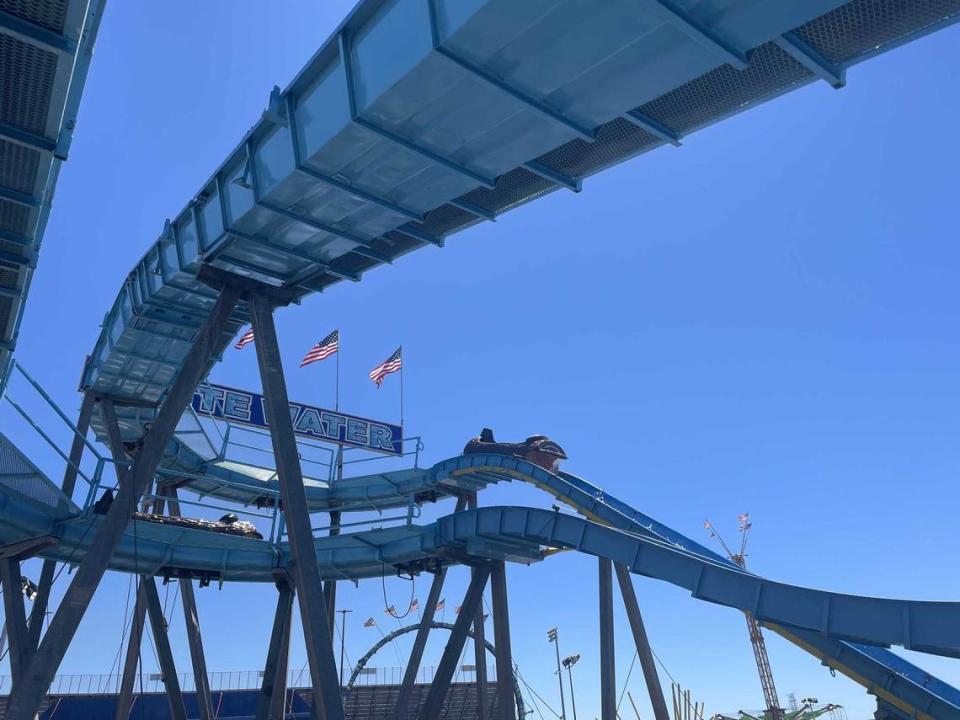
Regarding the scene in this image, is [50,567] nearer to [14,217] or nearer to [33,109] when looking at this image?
[14,217]

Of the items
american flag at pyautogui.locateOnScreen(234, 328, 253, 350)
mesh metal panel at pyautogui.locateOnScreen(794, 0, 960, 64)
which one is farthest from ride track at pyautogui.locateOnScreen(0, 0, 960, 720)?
american flag at pyautogui.locateOnScreen(234, 328, 253, 350)

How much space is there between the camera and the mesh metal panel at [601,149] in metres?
12.9

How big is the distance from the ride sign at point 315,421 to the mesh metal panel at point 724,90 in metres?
28.1

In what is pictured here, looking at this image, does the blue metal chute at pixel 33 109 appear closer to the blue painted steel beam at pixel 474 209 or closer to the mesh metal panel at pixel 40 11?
the mesh metal panel at pixel 40 11

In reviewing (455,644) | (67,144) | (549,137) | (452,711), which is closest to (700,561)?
(455,644)

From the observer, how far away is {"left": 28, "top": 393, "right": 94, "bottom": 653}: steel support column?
868 inches

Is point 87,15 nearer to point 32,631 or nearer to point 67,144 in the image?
point 67,144

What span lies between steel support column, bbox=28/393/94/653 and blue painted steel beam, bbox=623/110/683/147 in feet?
50.2

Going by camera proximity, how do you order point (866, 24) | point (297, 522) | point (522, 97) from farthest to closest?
point (297, 522) → point (522, 97) → point (866, 24)

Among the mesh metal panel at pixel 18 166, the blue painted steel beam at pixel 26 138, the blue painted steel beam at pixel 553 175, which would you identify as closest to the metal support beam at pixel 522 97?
the blue painted steel beam at pixel 553 175

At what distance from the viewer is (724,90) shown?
11.4 meters

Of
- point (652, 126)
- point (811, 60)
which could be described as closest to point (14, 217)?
point (652, 126)

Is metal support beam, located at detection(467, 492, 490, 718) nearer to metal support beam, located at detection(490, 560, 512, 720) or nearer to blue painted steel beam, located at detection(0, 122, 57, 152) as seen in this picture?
metal support beam, located at detection(490, 560, 512, 720)

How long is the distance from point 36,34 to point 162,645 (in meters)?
22.3
